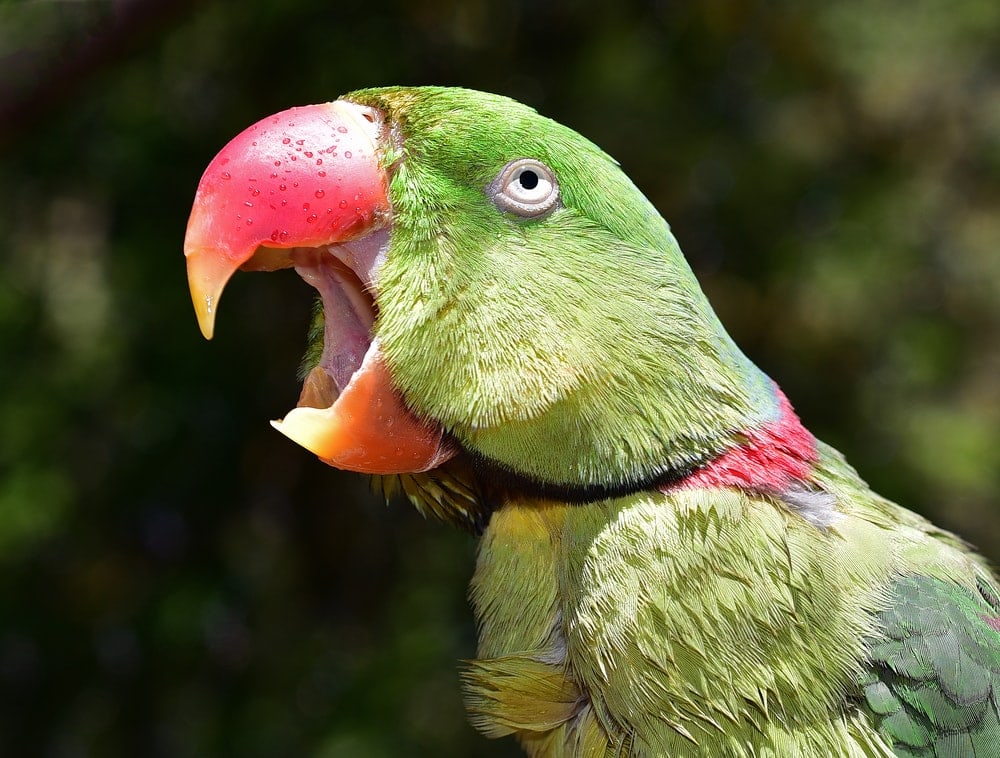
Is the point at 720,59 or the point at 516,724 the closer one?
the point at 516,724

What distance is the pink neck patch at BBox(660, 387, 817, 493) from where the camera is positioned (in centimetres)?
154

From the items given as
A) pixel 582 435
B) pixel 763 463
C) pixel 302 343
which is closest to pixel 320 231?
pixel 582 435

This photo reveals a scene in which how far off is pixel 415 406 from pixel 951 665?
0.96 m

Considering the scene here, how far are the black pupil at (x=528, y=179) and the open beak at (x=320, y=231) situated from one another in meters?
0.21

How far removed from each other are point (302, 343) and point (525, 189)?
2.51m

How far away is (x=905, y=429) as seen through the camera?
13.3 ft

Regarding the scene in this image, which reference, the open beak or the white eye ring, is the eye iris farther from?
the open beak

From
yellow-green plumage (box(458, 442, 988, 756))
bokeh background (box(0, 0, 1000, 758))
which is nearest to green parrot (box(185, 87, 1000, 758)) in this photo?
yellow-green plumage (box(458, 442, 988, 756))

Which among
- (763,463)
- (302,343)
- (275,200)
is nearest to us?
(275,200)

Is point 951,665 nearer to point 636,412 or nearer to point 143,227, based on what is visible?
point 636,412

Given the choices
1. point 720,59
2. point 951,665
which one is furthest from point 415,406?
point 720,59

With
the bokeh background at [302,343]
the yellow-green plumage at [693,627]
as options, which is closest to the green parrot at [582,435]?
the yellow-green plumage at [693,627]

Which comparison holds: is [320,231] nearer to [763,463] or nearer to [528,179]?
[528,179]

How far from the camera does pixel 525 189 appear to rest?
1.51 metres
